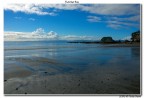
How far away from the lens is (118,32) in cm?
375

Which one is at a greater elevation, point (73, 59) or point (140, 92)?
point (73, 59)

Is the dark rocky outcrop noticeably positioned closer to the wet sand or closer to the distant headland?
the distant headland

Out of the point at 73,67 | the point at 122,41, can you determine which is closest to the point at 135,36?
the point at 122,41

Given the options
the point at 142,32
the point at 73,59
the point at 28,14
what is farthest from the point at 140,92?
the point at 28,14

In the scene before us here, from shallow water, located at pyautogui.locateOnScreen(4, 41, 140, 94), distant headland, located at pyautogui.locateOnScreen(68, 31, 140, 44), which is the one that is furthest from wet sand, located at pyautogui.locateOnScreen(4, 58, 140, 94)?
distant headland, located at pyautogui.locateOnScreen(68, 31, 140, 44)

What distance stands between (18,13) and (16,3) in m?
0.18

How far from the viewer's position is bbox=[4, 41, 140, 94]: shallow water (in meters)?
3.45

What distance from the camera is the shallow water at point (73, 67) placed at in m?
3.45

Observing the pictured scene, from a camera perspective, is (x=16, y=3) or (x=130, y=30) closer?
(x=16, y=3)

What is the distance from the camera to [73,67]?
12.4 feet

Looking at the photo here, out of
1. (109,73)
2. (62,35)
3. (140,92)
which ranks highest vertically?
(62,35)

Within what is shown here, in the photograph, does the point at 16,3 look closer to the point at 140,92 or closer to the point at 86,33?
the point at 86,33

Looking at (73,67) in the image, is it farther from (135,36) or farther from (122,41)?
(135,36)

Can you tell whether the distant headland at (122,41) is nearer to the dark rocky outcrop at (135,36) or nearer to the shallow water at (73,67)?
the dark rocky outcrop at (135,36)
